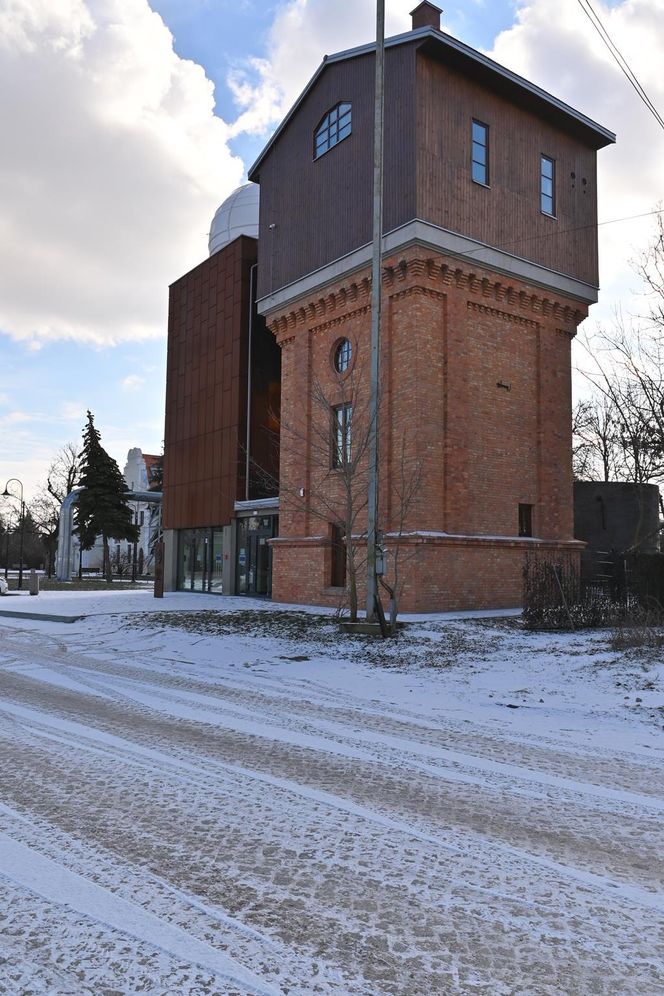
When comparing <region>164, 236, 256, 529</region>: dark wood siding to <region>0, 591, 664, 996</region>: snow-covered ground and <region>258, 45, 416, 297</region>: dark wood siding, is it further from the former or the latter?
<region>0, 591, 664, 996</region>: snow-covered ground

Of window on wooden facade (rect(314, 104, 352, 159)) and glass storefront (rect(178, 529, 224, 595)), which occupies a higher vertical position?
window on wooden facade (rect(314, 104, 352, 159))

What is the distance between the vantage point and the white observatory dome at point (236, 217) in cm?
3344

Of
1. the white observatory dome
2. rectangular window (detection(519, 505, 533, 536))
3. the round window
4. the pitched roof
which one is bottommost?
rectangular window (detection(519, 505, 533, 536))

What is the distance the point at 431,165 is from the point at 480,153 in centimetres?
243

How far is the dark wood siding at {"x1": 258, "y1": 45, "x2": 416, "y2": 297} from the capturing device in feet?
64.5

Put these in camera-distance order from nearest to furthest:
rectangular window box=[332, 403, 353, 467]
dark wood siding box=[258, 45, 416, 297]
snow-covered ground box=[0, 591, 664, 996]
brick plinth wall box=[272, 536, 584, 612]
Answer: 1. snow-covered ground box=[0, 591, 664, 996]
2. rectangular window box=[332, 403, 353, 467]
3. brick plinth wall box=[272, 536, 584, 612]
4. dark wood siding box=[258, 45, 416, 297]

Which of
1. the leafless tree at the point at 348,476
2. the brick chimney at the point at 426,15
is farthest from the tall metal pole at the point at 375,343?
the brick chimney at the point at 426,15

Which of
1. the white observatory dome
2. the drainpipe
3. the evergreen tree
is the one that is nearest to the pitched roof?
the drainpipe

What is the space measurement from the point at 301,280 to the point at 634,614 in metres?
14.5

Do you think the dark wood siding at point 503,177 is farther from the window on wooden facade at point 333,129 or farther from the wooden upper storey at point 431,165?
the window on wooden facade at point 333,129

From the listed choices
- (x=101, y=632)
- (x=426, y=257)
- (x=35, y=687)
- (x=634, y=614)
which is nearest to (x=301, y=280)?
(x=426, y=257)

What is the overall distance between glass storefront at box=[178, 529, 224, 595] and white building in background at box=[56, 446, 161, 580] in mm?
10307

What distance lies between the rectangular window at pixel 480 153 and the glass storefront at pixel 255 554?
1266 cm

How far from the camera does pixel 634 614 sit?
46.9 feet
